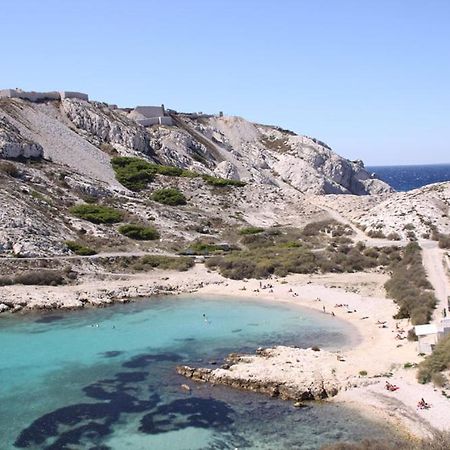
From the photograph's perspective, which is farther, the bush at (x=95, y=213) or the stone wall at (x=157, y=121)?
the stone wall at (x=157, y=121)

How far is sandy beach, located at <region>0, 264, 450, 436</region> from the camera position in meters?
26.3

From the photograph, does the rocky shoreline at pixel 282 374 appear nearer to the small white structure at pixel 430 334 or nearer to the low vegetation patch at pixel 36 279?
the small white structure at pixel 430 334

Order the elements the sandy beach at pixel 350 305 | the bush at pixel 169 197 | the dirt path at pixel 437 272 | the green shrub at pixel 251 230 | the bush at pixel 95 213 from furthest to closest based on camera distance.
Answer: the bush at pixel 169 197
the green shrub at pixel 251 230
the bush at pixel 95 213
the dirt path at pixel 437 272
the sandy beach at pixel 350 305

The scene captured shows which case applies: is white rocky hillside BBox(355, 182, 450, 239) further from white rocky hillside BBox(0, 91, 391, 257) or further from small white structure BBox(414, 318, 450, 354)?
small white structure BBox(414, 318, 450, 354)

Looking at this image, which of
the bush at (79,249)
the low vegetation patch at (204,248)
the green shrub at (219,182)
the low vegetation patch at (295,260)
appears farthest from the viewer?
the green shrub at (219,182)

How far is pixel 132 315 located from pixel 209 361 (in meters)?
12.9

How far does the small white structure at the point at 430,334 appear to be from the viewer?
31953mm

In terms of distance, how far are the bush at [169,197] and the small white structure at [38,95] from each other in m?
28.5

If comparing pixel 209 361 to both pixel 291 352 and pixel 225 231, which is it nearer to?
pixel 291 352

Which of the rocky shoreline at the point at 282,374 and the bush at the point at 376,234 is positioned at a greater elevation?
the bush at the point at 376,234

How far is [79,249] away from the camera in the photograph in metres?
59.5

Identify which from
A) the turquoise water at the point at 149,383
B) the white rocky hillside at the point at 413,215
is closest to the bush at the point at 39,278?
the turquoise water at the point at 149,383

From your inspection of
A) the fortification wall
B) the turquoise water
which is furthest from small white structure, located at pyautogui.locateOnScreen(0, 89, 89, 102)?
the turquoise water

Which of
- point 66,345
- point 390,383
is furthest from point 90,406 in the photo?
point 390,383
